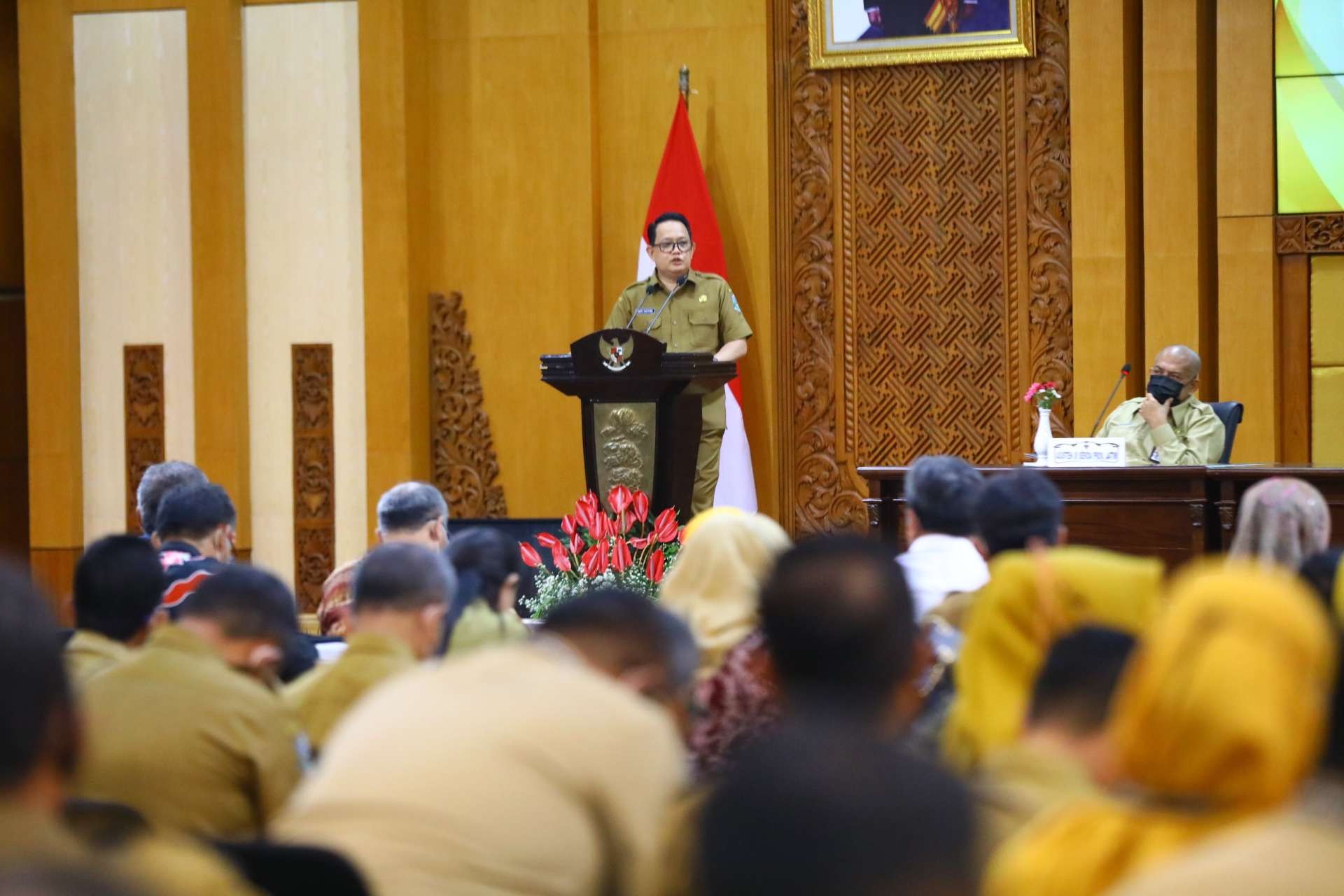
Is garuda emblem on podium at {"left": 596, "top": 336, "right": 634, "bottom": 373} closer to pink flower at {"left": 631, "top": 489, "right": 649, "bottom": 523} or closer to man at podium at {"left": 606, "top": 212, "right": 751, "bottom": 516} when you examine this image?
pink flower at {"left": 631, "top": 489, "right": 649, "bottom": 523}

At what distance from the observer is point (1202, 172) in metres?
7.31

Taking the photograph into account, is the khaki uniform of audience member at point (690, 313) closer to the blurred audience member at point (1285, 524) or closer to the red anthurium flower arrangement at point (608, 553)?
the red anthurium flower arrangement at point (608, 553)

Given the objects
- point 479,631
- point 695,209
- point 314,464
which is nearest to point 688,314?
point 695,209

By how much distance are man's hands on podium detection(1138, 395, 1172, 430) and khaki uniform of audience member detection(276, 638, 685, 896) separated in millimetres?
4628

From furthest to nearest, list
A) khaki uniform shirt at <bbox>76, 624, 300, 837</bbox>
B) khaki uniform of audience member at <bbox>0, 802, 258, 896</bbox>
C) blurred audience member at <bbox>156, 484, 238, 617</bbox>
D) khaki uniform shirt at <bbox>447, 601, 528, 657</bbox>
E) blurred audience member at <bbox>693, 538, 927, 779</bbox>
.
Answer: blurred audience member at <bbox>156, 484, 238, 617</bbox> < khaki uniform shirt at <bbox>447, 601, 528, 657</bbox> < khaki uniform shirt at <bbox>76, 624, 300, 837</bbox> < blurred audience member at <bbox>693, 538, 927, 779</bbox> < khaki uniform of audience member at <bbox>0, 802, 258, 896</bbox>

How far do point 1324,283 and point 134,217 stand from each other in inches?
230

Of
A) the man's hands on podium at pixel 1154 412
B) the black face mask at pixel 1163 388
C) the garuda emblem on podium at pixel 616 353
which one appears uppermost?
the garuda emblem on podium at pixel 616 353

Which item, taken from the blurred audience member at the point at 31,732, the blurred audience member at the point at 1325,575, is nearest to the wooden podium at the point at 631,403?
the blurred audience member at the point at 1325,575

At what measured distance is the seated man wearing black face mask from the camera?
19.4ft

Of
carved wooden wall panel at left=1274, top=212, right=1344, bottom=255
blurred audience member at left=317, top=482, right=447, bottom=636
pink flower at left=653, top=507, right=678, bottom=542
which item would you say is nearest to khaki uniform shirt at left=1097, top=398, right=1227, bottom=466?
carved wooden wall panel at left=1274, top=212, right=1344, bottom=255

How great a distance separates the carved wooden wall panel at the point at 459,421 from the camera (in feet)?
26.0

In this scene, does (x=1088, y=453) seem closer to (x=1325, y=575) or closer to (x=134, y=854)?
(x=1325, y=575)

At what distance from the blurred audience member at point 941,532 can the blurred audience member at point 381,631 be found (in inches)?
38.1

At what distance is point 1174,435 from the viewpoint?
5910 millimetres
